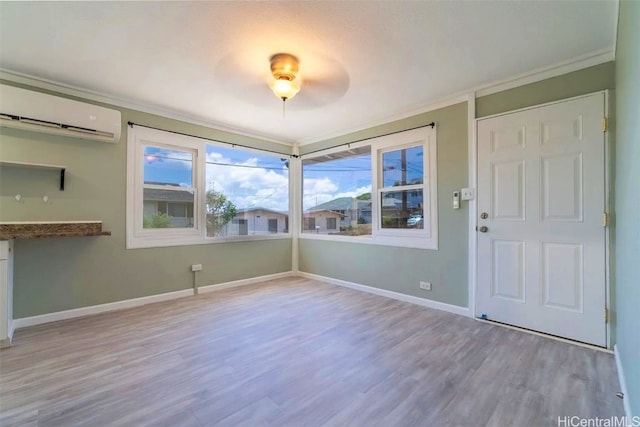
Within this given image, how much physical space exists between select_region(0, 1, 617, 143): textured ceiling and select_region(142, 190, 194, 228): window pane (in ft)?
3.95

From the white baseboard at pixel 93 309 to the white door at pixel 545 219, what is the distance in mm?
3817

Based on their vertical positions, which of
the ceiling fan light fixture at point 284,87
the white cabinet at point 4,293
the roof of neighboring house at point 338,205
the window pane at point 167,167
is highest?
the ceiling fan light fixture at point 284,87

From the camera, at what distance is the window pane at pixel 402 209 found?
3.70m

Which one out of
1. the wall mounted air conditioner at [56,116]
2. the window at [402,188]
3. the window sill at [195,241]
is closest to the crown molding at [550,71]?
the window at [402,188]

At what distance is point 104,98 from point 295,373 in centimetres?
363

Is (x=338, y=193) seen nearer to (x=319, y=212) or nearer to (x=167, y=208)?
(x=319, y=212)

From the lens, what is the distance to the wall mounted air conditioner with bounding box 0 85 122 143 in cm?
265

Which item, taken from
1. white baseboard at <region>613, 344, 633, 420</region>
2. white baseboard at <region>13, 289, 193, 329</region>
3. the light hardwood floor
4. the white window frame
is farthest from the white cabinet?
white baseboard at <region>613, 344, 633, 420</region>

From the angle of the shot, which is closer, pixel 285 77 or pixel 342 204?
pixel 285 77

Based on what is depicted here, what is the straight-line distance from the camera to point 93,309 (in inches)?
128

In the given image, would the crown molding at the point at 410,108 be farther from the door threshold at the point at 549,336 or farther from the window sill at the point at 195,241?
the door threshold at the point at 549,336

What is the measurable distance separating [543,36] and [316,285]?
3887 mm

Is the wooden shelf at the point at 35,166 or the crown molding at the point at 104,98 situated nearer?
the wooden shelf at the point at 35,166

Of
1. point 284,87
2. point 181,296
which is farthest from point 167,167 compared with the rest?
point 284,87
